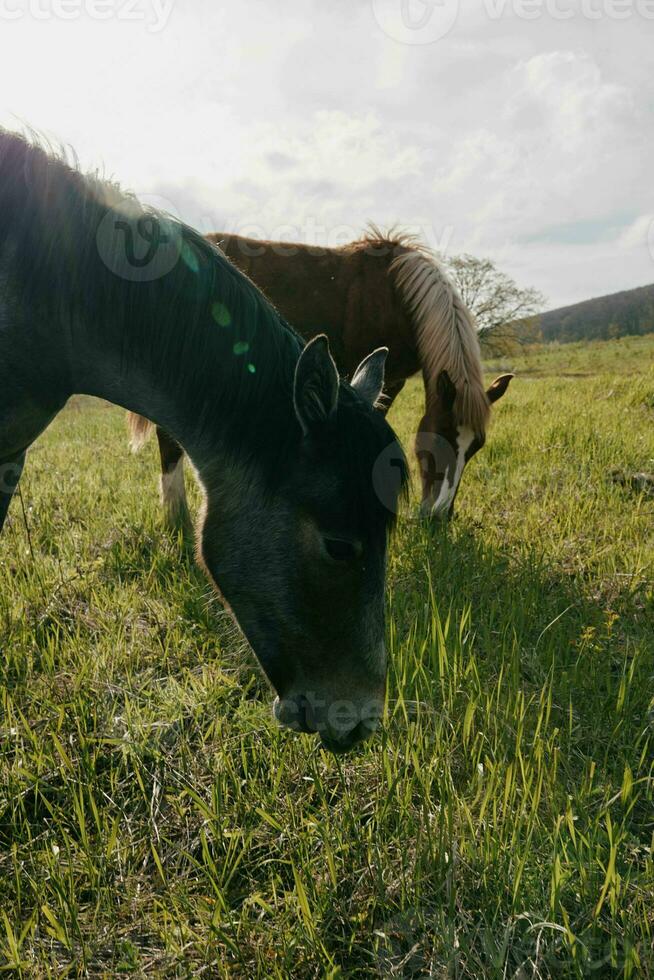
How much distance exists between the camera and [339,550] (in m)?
1.95

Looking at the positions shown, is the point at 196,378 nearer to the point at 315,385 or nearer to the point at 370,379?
the point at 315,385

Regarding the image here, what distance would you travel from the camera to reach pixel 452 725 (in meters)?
2.12

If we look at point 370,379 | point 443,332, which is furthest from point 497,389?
point 370,379

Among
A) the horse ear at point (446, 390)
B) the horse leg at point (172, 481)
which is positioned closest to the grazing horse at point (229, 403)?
the horse leg at point (172, 481)

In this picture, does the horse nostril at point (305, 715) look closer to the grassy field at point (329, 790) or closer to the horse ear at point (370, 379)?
the grassy field at point (329, 790)

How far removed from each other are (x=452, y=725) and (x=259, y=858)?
30.6 inches

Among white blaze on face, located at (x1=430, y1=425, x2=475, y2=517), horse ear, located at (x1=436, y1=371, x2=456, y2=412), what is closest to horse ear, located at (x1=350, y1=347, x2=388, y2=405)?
white blaze on face, located at (x1=430, y1=425, x2=475, y2=517)

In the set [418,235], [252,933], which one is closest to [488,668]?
[252,933]

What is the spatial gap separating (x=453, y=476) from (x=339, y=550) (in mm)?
2802

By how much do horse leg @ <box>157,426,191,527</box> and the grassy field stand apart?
842mm

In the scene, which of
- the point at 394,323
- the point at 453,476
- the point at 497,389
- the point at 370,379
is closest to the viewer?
the point at 370,379

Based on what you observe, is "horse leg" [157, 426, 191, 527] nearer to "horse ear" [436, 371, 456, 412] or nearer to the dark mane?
"horse ear" [436, 371, 456, 412]

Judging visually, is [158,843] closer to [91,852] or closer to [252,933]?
[91,852]

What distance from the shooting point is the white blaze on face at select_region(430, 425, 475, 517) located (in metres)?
4.50
